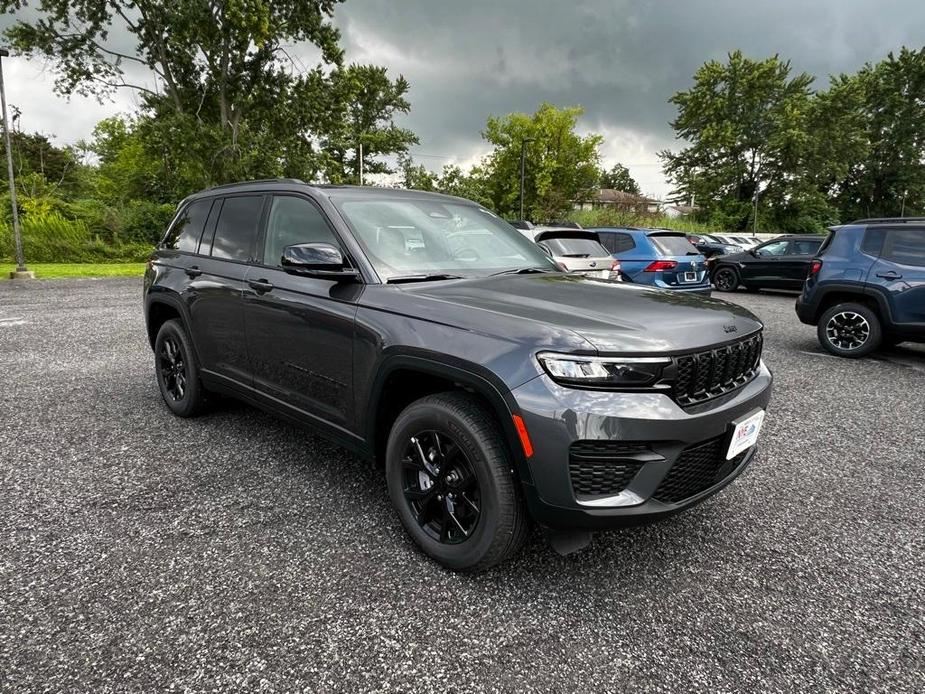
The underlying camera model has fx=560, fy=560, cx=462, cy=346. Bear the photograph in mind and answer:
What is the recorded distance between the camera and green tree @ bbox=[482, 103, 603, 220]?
61062 mm

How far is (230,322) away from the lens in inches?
144

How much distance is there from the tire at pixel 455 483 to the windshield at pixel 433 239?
2.69 ft

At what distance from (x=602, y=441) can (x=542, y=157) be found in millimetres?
63968

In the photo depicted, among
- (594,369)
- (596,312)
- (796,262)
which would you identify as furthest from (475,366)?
(796,262)

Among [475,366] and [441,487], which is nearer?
[475,366]

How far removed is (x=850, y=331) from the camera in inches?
283

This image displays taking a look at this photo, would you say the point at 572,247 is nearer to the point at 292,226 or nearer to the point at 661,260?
the point at 661,260

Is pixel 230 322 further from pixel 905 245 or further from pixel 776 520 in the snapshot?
pixel 905 245

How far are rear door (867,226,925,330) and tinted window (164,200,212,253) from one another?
7.43 metres

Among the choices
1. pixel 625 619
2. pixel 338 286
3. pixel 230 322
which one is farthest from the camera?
pixel 230 322

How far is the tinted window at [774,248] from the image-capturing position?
560 inches

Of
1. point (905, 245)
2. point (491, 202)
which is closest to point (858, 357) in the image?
point (905, 245)

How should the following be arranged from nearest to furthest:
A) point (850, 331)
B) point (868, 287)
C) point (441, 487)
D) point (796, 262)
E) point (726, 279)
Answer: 1. point (441, 487)
2. point (868, 287)
3. point (850, 331)
4. point (796, 262)
5. point (726, 279)

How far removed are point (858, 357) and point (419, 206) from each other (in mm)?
6610
